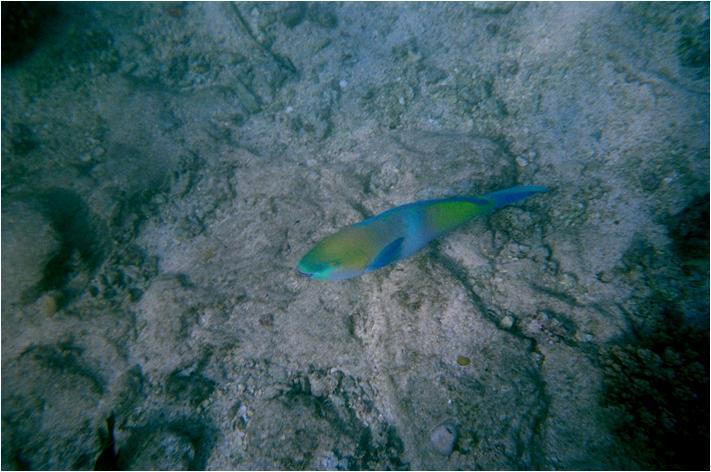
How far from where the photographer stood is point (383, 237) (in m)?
2.12

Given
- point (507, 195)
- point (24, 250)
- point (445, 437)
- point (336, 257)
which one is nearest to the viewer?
point (336, 257)

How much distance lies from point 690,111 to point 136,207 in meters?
6.13

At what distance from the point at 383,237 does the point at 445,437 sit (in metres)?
1.42

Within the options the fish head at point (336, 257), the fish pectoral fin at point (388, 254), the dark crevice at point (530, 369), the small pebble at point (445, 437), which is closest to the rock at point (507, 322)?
the dark crevice at point (530, 369)

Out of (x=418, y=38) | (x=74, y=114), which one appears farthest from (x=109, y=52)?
(x=418, y=38)

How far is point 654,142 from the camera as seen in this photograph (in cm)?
310

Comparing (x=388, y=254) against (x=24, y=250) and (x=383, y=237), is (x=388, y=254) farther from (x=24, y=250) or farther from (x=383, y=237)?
(x=24, y=250)

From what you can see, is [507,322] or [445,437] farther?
[507,322]

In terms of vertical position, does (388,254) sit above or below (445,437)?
above

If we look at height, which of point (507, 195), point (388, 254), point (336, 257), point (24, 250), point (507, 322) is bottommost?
point (507, 322)

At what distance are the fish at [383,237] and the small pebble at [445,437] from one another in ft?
3.93

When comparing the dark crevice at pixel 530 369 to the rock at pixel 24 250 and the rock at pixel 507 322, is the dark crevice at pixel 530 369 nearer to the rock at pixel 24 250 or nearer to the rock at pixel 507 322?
the rock at pixel 507 322

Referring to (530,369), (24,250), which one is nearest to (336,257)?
(530,369)

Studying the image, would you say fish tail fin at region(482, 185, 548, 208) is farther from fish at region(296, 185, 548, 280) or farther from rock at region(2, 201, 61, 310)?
rock at region(2, 201, 61, 310)
